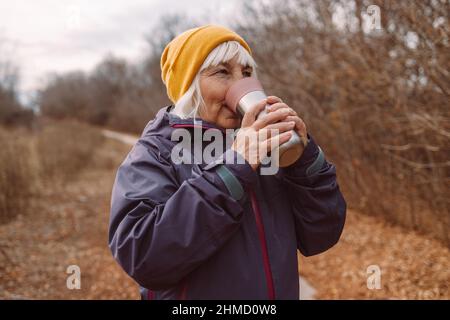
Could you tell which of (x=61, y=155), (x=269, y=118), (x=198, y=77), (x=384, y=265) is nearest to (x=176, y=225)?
(x=269, y=118)

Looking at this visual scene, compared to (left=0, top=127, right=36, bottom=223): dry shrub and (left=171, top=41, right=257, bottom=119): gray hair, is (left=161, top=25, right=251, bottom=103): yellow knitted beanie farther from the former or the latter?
(left=0, top=127, right=36, bottom=223): dry shrub

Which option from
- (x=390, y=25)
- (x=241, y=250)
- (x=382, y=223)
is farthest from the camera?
(x=382, y=223)

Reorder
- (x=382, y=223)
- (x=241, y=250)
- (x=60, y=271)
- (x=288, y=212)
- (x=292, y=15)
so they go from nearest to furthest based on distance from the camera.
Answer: (x=241, y=250) → (x=288, y=212) → (x=60, y=271) → (x=382, y=223) → (x=292, y=15)

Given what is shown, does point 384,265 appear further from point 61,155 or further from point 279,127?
point 61,155

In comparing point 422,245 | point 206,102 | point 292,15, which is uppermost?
point 292,15

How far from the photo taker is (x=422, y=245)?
5.92 m

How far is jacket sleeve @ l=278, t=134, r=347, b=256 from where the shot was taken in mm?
1508

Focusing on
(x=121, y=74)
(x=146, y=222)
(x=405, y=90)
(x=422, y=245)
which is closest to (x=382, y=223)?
(x=422, y=245)

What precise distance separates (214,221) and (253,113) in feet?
1.20

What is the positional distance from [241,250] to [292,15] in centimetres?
772

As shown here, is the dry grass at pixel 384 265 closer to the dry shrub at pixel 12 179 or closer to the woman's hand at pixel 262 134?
the woman's hand at pixel 262 134

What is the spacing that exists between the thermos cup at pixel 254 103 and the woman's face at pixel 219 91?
0.21ft

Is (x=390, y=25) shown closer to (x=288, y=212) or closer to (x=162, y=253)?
(x=288, y=212)

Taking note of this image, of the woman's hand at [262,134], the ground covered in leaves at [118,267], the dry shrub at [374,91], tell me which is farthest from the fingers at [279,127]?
the ground covered in leaves at [118,267]
